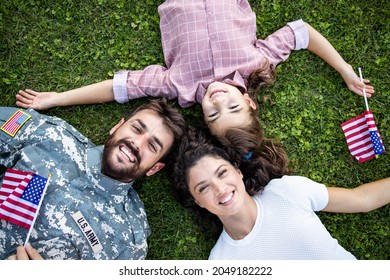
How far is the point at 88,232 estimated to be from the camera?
3.57 m

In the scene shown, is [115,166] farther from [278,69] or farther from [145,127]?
[278,69]

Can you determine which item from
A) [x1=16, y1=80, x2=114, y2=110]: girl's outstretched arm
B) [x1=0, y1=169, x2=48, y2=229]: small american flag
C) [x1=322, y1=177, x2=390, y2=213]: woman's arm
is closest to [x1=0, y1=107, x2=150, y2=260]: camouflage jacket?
[x1=0, y1=169, x2=48, y2=229]: small american flag

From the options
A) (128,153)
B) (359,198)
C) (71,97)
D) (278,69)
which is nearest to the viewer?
(128,153)

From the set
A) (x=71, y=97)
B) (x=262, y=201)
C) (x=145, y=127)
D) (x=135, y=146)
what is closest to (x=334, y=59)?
(x=262, y=201)

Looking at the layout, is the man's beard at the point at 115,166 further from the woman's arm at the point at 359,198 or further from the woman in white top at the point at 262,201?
the woman's arm at the point at 359,198

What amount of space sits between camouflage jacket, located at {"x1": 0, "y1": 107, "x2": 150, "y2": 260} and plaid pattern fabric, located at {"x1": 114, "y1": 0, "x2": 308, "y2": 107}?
0.69 metres

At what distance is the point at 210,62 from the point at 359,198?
69.3 inches

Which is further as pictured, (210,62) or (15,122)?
(210,62)

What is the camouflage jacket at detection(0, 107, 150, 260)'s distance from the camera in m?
3.53

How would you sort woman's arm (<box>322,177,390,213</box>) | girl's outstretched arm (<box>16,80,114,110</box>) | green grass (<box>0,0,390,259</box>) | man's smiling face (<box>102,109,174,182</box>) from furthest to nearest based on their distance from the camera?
green grass (<box>0,0,390,259</box>), girl's outstretched arm (<box>16,80,114,110</box>), woman's arm (<box>322,177,390,213</box>), man's smiling face (<box>102,109,174,182</box>)

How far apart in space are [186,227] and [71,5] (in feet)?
7.63

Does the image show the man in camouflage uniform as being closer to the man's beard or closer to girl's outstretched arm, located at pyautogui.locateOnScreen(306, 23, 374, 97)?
the man's beard
